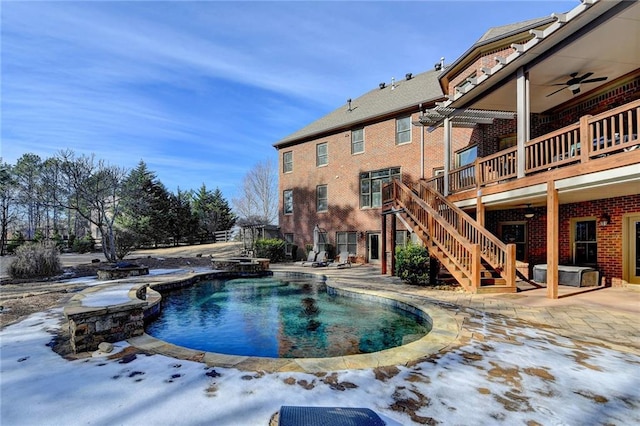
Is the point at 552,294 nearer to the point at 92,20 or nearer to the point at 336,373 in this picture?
the point at 336,373

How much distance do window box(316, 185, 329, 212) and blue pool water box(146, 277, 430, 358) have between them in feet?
29.3

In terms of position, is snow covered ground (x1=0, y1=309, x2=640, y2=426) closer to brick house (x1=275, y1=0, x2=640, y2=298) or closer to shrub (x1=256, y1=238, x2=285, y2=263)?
brick house (x1=275, y1=0, x2=640, y2=298)

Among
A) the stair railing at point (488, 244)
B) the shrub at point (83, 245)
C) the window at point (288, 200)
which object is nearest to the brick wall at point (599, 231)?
the stair railing at point (488, 244)

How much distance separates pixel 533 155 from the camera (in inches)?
290

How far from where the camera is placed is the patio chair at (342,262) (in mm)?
15066

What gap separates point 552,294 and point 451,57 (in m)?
13.8

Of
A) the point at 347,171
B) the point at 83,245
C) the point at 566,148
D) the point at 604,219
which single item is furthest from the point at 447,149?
the point at 83,245

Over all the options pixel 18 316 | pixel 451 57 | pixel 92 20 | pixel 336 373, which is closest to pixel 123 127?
pixel 92 20

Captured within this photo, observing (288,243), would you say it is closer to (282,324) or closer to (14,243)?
(282,324)

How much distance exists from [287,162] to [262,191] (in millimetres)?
14312

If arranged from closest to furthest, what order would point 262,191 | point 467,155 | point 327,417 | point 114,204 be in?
point 327,417 → point 467,155 → point 114,204 → point 262,191

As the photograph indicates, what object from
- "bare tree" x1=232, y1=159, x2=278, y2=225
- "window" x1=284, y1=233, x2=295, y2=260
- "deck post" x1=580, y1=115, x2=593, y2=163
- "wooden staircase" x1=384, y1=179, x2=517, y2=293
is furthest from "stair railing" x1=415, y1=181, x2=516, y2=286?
"bare tree" x1=232, y1=159, x2=278, y2=225

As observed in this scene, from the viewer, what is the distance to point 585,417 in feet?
8.00

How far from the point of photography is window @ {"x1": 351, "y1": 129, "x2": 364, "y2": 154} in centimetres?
1667
